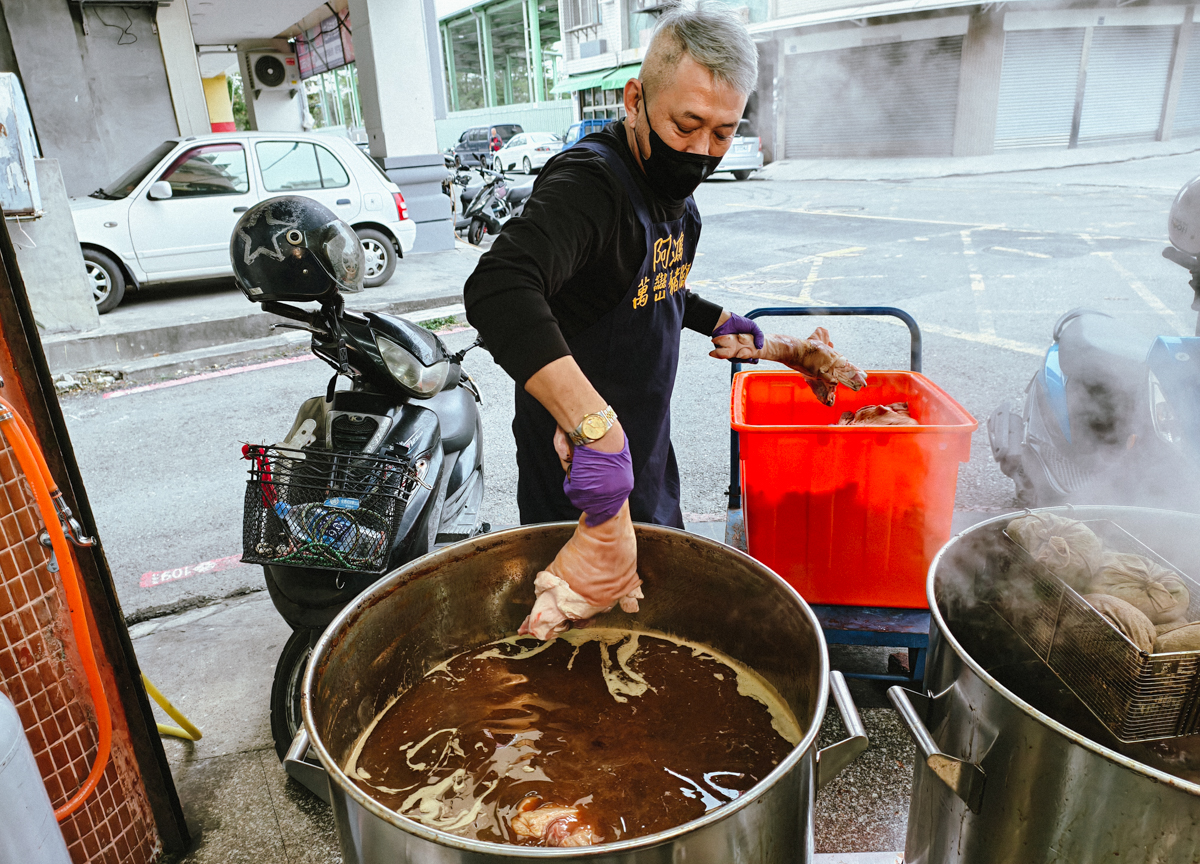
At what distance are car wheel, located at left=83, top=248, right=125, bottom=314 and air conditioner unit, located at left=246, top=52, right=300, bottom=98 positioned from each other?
13.5m

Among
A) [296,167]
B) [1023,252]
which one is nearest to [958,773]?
[296,167]

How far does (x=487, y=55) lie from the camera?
42.5 metres

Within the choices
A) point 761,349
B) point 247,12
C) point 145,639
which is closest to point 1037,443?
point 761,349

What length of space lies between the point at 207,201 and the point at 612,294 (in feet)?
25.2

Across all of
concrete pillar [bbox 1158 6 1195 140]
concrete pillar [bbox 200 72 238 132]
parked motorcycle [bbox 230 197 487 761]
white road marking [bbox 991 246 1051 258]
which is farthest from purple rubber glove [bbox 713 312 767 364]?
concrete pillar [bbox 200 72 238 132]

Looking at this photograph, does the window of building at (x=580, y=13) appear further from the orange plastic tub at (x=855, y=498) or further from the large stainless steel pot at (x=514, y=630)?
the large stainless steel pot at (x=514, y=630)

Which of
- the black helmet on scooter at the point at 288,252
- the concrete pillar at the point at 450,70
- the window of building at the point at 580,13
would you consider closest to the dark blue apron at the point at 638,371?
the black helmet on scooter at the point at 288,252

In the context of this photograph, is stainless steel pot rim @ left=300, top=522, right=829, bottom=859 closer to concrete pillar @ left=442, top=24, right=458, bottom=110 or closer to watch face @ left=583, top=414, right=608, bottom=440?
watch face @ left=583, top=414, right=608, bottom=440

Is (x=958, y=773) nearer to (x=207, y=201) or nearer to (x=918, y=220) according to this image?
(x=207, y=201)

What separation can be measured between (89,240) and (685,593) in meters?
8.32

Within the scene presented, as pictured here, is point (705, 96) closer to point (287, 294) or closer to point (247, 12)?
point (287, 294)

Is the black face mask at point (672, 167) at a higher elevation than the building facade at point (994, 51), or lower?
lower

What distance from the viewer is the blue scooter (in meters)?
2.39

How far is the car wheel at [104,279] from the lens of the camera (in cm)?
774
